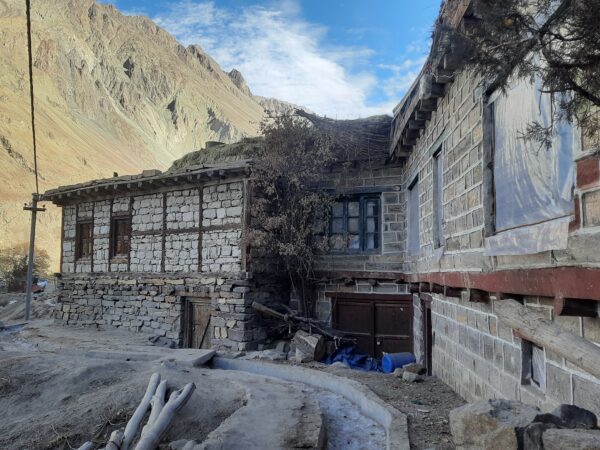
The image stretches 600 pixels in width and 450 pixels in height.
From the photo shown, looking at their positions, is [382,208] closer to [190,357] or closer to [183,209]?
[183,209]

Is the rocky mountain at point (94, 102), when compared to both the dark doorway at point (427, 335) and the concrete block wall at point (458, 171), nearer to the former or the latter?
the dark doorway at point (427, 335)

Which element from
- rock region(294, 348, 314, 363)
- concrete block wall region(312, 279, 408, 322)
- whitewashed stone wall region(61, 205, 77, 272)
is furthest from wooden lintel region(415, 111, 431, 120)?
whitewashed stone wall region(61, 205, 77, 272)

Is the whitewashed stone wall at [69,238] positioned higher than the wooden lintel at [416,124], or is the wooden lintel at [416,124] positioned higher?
the wooden lintel at [416,124]

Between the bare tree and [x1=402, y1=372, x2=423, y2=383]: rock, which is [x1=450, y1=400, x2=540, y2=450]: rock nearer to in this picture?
the bare tree

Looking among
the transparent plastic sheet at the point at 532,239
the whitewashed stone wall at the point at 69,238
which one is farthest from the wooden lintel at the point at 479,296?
the whitewashed stone wall at the point at 69,238

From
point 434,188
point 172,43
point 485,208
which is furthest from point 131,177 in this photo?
point 172,43

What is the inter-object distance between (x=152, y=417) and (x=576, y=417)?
15.5ft

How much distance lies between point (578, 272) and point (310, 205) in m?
9.45

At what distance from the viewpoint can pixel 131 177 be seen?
1362 centimetres

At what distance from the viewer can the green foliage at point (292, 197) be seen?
1162 cm

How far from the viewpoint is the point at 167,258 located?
520 inches

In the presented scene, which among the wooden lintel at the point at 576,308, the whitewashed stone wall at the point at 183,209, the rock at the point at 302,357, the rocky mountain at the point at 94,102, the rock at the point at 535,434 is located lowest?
the rock at the point at 302,357

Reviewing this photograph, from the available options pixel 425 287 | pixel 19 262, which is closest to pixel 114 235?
pixel 425 287

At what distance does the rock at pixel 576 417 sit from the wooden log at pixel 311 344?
8290 mm
